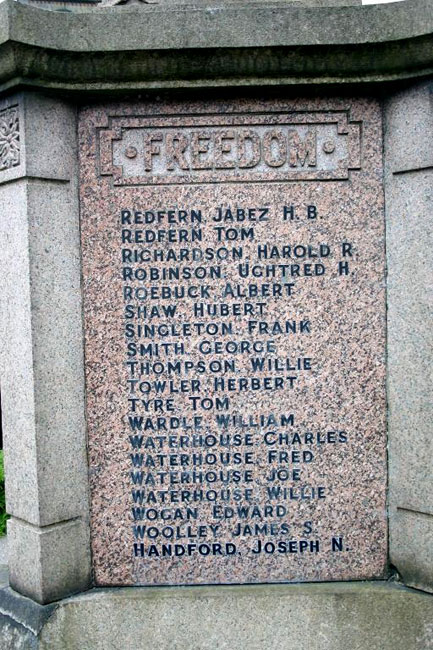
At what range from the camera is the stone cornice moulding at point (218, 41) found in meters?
2.74

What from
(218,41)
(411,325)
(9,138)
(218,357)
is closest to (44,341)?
(218,357)

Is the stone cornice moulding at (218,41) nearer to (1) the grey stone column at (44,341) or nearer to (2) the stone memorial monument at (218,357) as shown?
(2) the stone memorial monument at (218,357)

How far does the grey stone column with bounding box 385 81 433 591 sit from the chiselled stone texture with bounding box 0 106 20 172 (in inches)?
69.0

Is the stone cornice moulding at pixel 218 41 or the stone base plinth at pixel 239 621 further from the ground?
the stone cornice moulding at pixel 218 41

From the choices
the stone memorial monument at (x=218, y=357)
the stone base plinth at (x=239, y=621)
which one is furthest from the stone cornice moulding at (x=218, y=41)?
the stone base plinth at (x=239, y=621)

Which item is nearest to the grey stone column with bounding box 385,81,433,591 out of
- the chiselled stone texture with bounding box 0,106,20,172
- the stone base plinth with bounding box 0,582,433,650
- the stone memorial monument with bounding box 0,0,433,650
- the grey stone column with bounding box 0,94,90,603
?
the stone memorial monument with bounding box 0,0,433,650

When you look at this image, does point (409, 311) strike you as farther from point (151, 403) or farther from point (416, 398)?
point (151, 403)

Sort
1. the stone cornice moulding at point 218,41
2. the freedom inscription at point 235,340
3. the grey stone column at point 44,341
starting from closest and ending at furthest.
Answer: the stone cornice moulding at point 218,41
the grey stone column at point 44,341
the freedom inscription at point 235,340

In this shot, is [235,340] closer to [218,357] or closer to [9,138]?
[218,357]

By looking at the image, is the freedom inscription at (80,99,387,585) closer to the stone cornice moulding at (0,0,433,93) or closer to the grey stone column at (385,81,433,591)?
the grey stone column at (385,81,433,591)

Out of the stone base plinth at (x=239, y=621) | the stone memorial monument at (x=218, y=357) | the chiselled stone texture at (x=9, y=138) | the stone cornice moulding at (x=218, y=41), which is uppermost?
the stone cornice moulding at (x=218, y=41)

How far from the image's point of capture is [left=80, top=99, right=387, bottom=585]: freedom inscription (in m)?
3.05

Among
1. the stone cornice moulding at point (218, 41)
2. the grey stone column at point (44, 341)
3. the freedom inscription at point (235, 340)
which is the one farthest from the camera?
the freedom inscription at point (235, 340)

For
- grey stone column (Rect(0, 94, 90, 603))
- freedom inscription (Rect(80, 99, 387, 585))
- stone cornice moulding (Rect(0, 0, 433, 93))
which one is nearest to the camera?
stone cornice moulding (Rect(0, 0, 433, 93))
